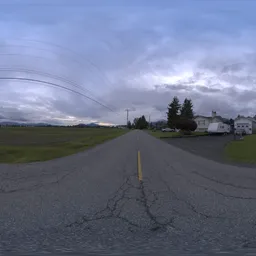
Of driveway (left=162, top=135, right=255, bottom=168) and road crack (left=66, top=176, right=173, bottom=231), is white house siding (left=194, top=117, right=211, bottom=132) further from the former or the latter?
road crack (left=66, top=176, right=173, bottom=231)

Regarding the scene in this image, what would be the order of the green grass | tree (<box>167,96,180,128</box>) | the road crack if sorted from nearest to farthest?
1. the road crack
2. the green grass
3. tree (<box>167,96,180,128</box>)

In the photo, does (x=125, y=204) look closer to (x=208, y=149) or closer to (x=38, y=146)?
(x=208, y=149)

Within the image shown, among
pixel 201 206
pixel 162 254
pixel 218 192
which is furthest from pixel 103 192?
pixel 162 254

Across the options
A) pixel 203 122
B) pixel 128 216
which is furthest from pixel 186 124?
pixel 128 216

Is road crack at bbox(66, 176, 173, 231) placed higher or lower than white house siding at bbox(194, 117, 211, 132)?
lower

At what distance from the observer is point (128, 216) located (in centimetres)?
512

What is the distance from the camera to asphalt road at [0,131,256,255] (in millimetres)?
3873

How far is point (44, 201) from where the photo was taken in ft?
20.2

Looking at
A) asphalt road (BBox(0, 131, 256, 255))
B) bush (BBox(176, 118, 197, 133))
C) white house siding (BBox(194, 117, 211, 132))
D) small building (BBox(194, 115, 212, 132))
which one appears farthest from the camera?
white house siding (BBox(194, 117, 211, 132))

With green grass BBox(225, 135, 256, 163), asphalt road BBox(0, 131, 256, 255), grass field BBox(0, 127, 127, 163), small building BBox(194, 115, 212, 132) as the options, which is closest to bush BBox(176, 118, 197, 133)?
grass field BBox(0, 127, 127, 163)

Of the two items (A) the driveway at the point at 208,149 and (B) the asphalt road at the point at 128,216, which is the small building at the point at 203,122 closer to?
(A) the driveway at the point at 208,149

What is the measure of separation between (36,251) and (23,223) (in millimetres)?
1119

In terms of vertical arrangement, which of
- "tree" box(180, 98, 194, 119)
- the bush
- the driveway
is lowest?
the driveway

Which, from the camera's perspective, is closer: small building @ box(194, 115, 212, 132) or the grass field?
the grass field
